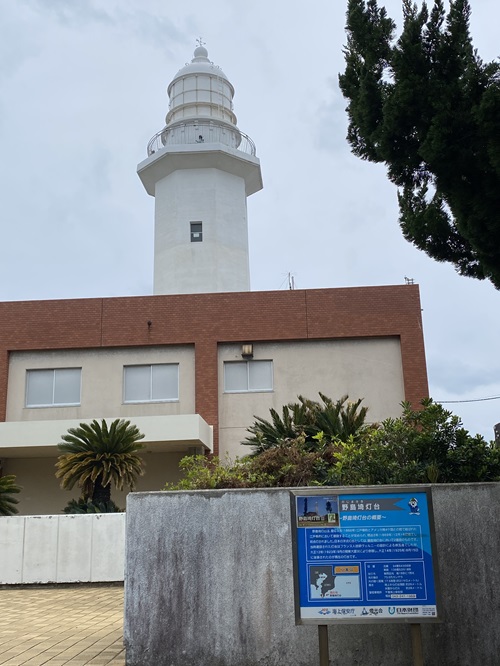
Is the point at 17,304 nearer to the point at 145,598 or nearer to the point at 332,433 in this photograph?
the point at 332,433

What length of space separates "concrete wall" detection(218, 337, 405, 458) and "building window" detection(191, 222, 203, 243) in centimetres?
698

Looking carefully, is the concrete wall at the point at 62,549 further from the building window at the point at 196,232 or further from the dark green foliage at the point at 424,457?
the building window at the point at 196,232

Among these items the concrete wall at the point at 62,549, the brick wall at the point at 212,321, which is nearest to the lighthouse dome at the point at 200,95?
the brick wall at the point at 212,321

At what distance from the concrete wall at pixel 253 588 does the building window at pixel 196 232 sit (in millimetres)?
22728

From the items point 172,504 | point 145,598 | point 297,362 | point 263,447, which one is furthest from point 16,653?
point 297,362

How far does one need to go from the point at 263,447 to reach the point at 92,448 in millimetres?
5210

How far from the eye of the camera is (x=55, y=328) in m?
23.8

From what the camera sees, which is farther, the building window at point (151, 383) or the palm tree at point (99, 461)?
the building window at point (151, 383)

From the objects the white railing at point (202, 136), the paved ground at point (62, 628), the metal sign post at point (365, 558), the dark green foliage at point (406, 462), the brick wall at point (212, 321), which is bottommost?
the paved ground at point (62, 628)

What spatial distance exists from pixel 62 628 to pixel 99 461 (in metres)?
9.79

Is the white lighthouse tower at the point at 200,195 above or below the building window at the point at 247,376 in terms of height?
above

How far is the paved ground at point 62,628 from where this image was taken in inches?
286

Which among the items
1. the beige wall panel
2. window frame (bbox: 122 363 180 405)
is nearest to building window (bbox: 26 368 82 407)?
the beige wall panel

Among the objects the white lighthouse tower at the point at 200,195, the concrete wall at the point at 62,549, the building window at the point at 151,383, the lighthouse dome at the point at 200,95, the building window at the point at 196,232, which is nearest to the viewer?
the concrete wall at the point at 62,549
